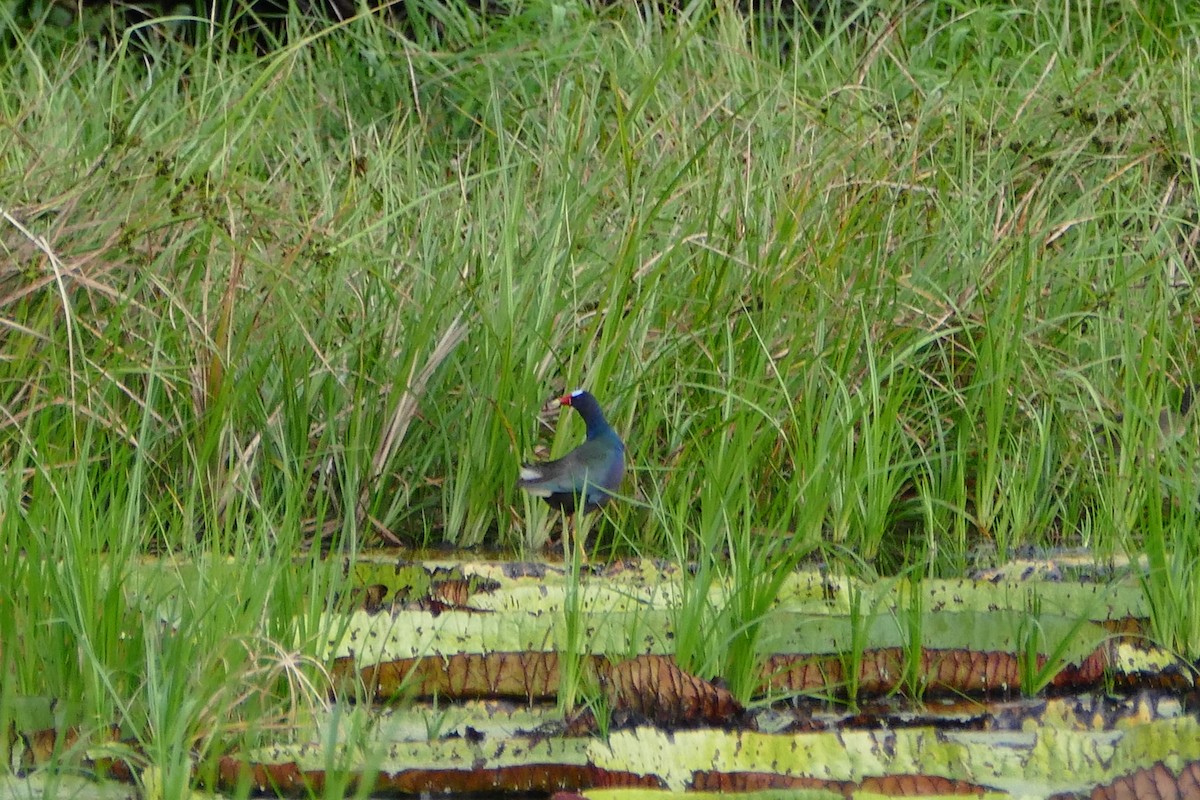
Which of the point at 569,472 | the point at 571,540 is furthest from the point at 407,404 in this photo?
the point at 569,472

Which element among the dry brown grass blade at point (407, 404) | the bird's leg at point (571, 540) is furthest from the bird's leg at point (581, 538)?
the dry brown grass blade at point (407, 404)

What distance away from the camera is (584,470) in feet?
10.6

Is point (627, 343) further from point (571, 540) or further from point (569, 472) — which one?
point (569, 472)

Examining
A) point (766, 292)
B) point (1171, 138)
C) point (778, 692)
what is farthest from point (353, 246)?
point (1171, 138)

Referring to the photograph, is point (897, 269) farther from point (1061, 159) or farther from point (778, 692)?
point (778, 692)

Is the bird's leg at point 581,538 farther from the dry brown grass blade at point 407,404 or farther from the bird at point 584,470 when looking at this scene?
the dry brown grass blade at point 407,404

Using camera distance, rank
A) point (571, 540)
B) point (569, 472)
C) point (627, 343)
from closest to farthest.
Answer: point (569, 472) < point (571, 540) < point (627, 343)

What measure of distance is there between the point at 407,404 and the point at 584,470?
667 mm

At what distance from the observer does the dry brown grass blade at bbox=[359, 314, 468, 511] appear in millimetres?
3727

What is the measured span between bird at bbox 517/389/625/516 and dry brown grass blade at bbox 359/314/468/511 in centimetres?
46

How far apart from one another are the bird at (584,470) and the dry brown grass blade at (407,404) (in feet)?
1.50

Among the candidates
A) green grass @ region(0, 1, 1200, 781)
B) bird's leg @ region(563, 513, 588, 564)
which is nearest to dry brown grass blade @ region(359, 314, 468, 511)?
green grass @ region(0, 1, 1200, 781)

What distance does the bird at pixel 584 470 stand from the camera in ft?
10.6

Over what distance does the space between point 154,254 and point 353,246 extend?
52 cm
